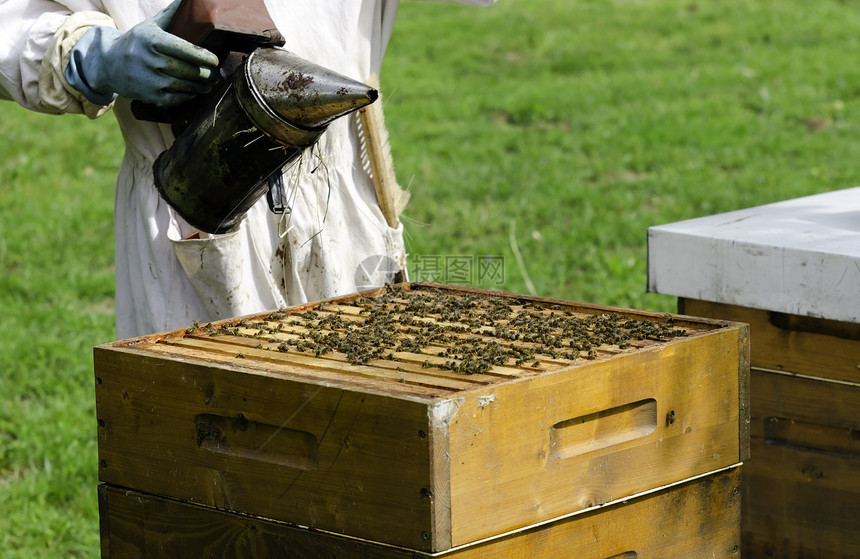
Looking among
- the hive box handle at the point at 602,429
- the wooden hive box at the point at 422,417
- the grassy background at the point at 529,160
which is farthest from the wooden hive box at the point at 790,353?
the grassy background at the point at 529,160

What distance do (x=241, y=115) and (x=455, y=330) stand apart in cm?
63

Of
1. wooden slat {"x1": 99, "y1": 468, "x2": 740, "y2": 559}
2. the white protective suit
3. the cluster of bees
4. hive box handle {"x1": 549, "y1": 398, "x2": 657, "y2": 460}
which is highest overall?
the white protective suit

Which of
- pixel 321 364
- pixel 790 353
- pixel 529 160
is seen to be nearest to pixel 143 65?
pixel 321 364

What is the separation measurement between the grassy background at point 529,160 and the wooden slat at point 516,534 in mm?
1937

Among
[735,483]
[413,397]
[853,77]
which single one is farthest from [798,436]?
[853,77]

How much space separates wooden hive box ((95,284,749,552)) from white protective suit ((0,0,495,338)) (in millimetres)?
291

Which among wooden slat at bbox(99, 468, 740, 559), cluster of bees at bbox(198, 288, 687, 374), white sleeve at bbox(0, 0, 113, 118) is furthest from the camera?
white sleeve at bbox(0, 0, 113, 118)

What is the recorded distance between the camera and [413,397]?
1.75 metres

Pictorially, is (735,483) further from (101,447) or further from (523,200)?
(523,200)

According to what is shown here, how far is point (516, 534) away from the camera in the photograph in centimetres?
187

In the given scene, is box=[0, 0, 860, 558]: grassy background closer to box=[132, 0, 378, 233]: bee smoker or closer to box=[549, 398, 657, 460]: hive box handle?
box=[132, 0, 378, 233]: bee smoker

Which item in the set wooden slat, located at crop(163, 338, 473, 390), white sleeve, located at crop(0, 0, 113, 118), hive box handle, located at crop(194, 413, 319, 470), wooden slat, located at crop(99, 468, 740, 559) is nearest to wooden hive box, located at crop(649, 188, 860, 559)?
wooden slat, located at crop(99, 468, 740, 559)

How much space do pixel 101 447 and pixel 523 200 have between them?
5.05 m

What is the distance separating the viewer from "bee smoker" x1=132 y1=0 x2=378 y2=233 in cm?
206
